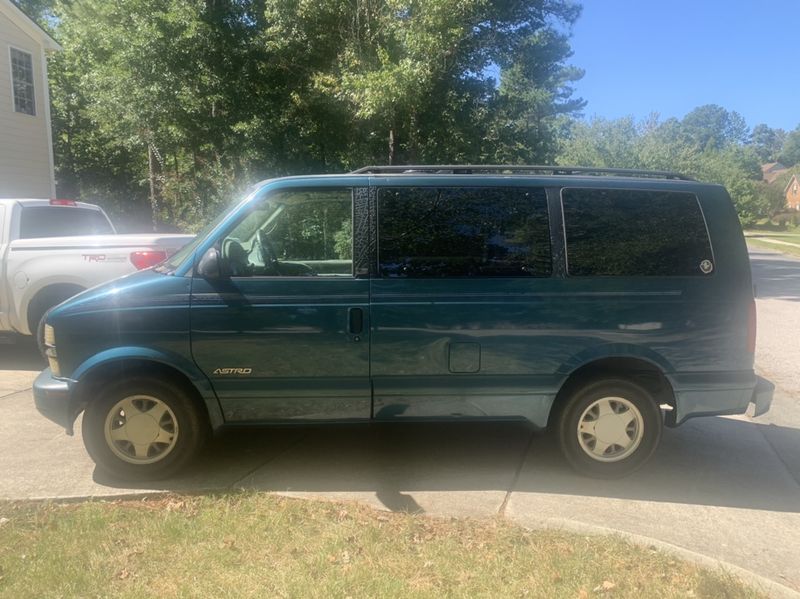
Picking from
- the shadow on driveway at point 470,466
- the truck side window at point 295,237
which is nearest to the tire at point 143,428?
the shadow on driveway at point 470,466

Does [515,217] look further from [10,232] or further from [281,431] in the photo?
[10,232]

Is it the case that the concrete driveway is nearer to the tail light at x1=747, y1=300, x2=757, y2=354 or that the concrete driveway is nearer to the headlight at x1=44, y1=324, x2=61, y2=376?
the headlight at x1=44, y1=324, x2=61, y2=376

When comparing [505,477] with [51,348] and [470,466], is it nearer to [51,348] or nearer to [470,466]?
[470,466]

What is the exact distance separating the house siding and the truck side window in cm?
1384

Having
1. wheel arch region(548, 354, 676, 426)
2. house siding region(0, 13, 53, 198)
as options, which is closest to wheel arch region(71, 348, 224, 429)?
wheel arch region(548, 354, 676, 426)

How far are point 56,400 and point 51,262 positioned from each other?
3.66 m

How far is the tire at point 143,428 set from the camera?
4.18 m

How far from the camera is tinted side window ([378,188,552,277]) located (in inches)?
166

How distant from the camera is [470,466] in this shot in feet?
15.4

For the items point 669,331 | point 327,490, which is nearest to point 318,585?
point 327,490

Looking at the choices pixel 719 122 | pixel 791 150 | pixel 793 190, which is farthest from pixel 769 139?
pixel 793 190

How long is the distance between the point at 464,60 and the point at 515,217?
1109 cm

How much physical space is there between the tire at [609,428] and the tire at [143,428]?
2.53 metres

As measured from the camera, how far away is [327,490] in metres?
4.21
